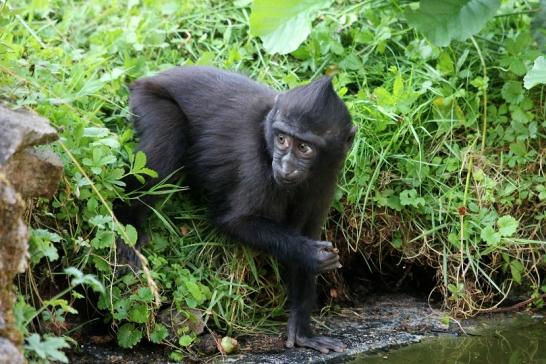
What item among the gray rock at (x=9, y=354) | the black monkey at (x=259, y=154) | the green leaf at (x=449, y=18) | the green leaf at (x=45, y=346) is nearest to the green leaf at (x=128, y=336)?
the black monkey at (x=259, y=154)

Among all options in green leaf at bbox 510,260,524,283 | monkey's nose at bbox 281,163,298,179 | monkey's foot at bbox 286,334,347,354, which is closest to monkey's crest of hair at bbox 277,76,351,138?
monkey's nose at bbox 281,163,298,179

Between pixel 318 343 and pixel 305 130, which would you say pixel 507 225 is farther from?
pixel 305 130

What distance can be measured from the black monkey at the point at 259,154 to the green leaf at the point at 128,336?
664 millimetres

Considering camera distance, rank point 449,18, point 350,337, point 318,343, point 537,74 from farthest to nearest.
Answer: point 449,18
point 537,74
point 350,337
point 318,343

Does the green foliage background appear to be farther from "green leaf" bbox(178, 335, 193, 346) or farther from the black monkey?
the black monkey

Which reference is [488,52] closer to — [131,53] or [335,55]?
[335,55]

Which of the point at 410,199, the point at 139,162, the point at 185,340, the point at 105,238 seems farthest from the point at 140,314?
the point at 410,199

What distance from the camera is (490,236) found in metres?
6.04

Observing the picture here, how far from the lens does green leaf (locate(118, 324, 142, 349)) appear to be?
5.16 metres

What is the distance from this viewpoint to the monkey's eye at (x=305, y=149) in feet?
17.5

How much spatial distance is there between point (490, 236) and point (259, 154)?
168cm

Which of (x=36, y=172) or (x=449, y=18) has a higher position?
(x=449, y=18)

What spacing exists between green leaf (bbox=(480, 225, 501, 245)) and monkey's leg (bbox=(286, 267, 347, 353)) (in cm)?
119

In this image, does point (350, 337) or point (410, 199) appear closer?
point (350, 337)
